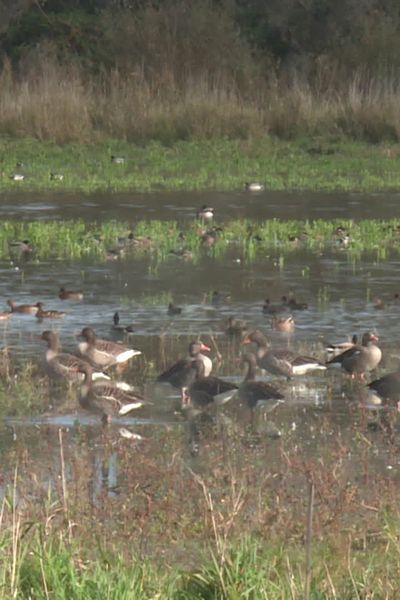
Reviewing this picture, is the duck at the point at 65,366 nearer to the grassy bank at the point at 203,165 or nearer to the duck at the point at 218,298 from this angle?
the duck at the point at 218,298

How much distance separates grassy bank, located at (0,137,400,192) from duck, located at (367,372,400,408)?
16.0 metres

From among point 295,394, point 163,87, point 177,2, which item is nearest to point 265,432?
point 295,394

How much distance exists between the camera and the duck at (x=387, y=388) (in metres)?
11.4

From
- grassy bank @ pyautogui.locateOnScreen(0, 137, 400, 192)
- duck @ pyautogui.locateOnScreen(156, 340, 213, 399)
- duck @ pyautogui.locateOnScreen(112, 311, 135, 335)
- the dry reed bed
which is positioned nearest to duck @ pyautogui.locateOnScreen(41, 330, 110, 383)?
duck @ pyautogui.locateOnScreen(156, 340, 213, 399)

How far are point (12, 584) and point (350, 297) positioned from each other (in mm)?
9921

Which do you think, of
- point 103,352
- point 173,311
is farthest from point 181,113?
point 103,352

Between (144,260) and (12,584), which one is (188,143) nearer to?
(144,260)

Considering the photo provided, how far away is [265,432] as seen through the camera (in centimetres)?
1059

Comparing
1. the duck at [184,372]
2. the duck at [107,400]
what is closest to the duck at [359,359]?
the duck at [184,372]

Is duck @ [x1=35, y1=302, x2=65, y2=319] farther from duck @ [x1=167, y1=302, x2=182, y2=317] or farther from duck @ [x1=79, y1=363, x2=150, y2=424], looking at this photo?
duck @ [x1=79, y1=363, x2=150, y2=424]

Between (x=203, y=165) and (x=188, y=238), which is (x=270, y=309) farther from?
(x=203, y=165)

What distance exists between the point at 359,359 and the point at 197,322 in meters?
2.77

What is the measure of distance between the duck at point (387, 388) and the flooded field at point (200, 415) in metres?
0.17

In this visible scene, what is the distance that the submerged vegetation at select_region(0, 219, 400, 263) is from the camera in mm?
19703
